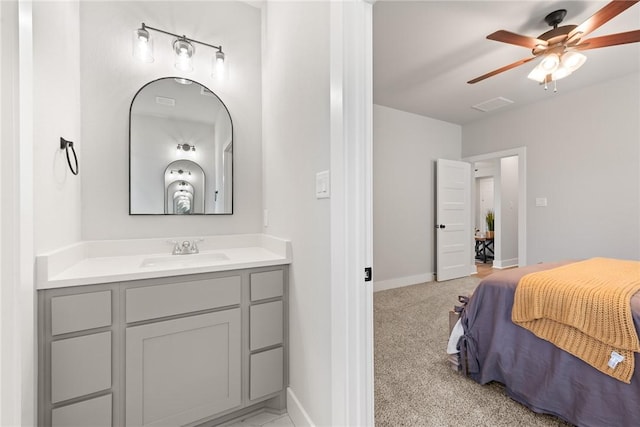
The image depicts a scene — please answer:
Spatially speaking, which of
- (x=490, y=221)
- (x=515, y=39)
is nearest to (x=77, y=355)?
(x=515, y=39)

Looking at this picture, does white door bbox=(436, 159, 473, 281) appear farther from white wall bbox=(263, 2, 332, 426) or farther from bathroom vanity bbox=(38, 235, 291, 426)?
bathroom vanity bbox=(38, 235, 291, 426)

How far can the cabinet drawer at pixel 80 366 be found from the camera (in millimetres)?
1110

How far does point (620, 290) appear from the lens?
4.46 feet

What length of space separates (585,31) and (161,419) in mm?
3347

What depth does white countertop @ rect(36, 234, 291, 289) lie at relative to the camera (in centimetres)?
116

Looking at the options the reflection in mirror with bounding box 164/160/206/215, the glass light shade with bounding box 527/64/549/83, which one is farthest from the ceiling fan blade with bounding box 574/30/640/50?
the reflection in mirror with bounding box 164/160/206/215

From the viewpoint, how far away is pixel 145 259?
160 centimetres

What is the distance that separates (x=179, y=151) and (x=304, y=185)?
1000 millimetres

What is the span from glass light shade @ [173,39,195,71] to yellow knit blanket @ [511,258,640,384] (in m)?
2.51

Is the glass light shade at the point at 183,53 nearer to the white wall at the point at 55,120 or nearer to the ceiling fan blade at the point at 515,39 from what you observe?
the white wall at the point at 55,120

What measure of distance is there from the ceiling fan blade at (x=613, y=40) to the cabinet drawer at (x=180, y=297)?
9.33 ft

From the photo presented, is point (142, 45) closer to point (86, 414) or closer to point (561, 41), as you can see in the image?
point (86, 414)

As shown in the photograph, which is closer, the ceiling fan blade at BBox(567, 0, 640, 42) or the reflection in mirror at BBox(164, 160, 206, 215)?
the ceiling fan blade at BBox(567, 0, 640, 42)

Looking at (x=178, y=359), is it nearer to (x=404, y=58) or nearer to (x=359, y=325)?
(x=359, y=325)
